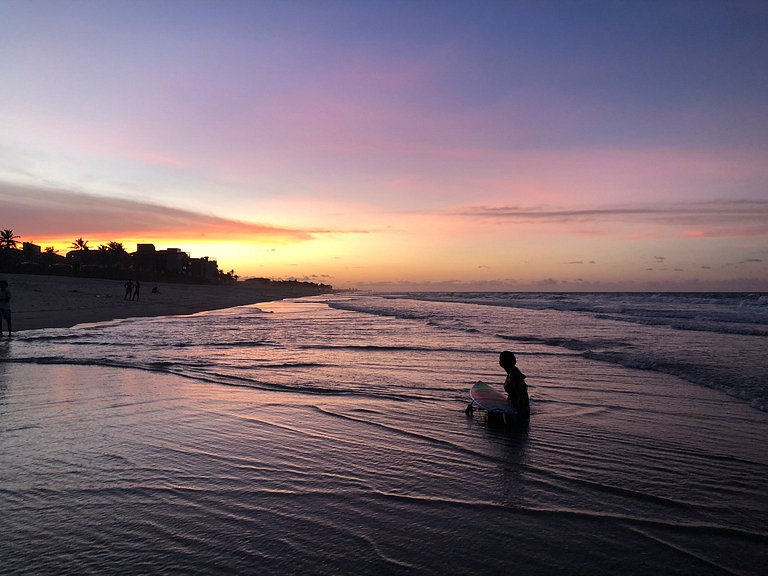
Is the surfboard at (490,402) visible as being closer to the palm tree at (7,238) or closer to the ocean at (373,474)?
the ocean at (373,474)

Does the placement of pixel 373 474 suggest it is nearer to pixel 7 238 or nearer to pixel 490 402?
pixel 490 402

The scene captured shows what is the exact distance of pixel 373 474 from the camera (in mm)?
5500

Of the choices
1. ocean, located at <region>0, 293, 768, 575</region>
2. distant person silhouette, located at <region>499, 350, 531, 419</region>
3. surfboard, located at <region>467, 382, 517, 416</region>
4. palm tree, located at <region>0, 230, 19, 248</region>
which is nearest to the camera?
ocean, located at <region>0, 293, 768, 575</region>

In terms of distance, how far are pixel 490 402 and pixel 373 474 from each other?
3.10 metres

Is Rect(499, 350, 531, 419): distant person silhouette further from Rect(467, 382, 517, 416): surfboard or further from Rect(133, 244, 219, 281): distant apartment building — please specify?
Rect(133, 244, 219, 281): distant apartment building

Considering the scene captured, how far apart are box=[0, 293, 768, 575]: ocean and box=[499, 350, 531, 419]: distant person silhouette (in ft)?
1.04

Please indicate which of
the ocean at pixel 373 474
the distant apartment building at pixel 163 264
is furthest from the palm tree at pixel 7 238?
the ocean at pixel 373 474

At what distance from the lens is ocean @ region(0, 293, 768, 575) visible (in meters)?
3.79

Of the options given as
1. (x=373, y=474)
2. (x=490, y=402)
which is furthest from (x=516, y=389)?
(x=373, y=474)

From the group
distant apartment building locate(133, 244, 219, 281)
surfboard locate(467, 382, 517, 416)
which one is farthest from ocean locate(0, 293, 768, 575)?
distant apartment building locate(133, 244, 219, 281)

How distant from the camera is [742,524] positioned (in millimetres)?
4395

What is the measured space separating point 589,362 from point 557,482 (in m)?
10.4

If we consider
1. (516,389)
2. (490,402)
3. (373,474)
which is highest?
(516,389)

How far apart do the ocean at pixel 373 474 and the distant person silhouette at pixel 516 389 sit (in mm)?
318
